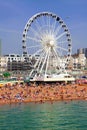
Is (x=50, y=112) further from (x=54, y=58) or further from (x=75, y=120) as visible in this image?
(x=54, y=58)

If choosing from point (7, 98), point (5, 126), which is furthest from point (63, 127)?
point (7, 98)

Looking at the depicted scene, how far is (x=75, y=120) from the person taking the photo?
112 feet

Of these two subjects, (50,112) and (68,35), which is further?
(68,35)

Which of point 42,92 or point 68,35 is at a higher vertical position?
point 68,35

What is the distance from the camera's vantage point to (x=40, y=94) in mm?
54062

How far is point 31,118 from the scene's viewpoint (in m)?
35.8

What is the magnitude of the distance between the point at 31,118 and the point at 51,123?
10.4 feet

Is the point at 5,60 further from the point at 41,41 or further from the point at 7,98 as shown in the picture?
the point at 7,98

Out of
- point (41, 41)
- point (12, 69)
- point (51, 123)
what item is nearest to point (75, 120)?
point (51, 123)

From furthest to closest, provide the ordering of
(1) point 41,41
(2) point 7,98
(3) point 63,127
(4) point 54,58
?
(4) point 54,58, (1) point 41,41, (2) point 7,98, (3) point 63,127

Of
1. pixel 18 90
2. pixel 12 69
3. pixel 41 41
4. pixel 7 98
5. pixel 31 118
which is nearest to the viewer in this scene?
pixel 31 118

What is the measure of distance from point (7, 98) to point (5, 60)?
93715mm

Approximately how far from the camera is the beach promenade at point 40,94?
51.1m

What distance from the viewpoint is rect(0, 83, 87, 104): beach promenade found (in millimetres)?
51062
